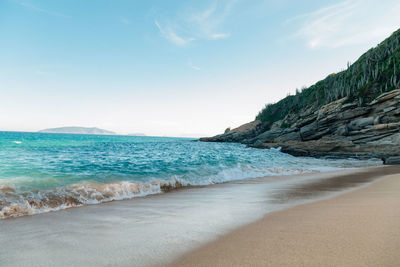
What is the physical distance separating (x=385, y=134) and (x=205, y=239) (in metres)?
30.0

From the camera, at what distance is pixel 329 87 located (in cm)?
5753

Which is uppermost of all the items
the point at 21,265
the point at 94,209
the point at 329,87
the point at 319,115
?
the point at 329,87

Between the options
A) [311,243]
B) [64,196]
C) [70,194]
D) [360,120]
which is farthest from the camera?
[360,120]

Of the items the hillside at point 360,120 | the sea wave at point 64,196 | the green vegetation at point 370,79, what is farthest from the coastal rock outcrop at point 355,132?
the sea wave at point 64,196

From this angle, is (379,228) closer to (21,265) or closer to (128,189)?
(21,265)

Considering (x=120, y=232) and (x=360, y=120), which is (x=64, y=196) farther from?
(x=360, y=120)

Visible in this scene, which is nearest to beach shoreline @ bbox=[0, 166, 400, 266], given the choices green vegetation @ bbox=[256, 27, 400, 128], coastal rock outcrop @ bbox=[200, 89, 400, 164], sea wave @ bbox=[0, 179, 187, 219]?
sea wave @ bbox=[0, 179, 187, 219]

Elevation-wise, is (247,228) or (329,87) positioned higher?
(329,87)

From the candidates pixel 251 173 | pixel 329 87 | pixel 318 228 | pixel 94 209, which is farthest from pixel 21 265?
pixel 329 87

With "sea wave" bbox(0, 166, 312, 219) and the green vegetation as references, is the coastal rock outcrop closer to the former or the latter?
the green vegetation

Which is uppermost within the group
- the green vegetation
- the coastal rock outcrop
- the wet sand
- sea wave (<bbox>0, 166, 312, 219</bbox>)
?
the green vegetation

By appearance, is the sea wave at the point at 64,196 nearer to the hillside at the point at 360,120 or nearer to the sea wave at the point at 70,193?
the sea wave at the point at 70,193

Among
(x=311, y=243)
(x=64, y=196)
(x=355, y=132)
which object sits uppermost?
(x=355, y=132)

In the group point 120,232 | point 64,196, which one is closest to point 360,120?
point 120,232
